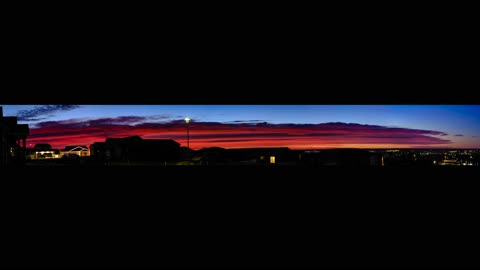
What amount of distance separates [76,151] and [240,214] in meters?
1.32

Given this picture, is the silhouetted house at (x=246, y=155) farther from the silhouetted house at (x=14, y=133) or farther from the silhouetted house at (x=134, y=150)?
the silhouetted house at (x=14, y=133)

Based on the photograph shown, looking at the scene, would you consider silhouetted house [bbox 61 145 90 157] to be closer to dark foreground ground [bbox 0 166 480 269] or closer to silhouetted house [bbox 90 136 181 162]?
silhouetted house [bbox 90 136 181 162]

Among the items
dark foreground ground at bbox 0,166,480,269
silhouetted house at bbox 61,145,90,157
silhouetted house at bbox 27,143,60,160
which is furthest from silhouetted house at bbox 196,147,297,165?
silhouetted house at bbox 27,143,60,160

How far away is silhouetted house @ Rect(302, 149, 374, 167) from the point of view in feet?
8.23

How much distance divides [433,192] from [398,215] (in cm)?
32

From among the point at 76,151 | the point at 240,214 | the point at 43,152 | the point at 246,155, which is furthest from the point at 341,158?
the point at 43,152

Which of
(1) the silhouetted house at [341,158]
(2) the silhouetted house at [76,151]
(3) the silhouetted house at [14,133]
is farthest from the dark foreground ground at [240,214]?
(3) the silhouetted house at [14,133]

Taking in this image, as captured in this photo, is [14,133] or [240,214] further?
[14,133]

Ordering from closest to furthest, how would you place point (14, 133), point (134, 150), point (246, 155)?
point (134, 150), point (246, 155), point (14, 133)

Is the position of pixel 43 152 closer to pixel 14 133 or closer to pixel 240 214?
pixel 14 133

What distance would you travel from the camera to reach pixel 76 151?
8.38 feet
